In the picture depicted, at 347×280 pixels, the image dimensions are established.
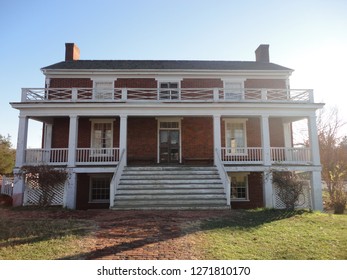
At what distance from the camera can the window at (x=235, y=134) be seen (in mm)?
17891

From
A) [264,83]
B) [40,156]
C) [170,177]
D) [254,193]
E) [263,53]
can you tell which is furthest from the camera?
[263,53]

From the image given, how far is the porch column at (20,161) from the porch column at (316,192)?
14499mm

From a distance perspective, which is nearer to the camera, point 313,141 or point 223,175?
point 223,175

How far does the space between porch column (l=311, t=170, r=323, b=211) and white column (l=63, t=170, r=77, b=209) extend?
39.5 feet

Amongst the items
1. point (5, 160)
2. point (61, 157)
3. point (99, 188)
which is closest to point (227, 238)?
point (99, 188)

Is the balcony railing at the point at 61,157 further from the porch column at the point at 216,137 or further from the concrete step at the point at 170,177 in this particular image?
the porch column at the point at 216,137

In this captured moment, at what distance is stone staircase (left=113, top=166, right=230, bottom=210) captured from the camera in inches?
458

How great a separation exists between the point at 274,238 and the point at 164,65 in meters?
15.1

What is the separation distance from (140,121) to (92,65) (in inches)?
218

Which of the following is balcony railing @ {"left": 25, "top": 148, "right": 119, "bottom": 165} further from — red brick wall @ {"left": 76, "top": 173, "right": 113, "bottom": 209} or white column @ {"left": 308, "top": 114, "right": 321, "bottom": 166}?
white column @ {"left": 308, "top": 114, "right": 321, "bottom": 166}

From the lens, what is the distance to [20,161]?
1406 centimetres

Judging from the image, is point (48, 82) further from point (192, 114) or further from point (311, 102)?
point (311, 102)

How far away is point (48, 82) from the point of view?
18156 millimetres

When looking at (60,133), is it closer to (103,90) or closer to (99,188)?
(103,90)
